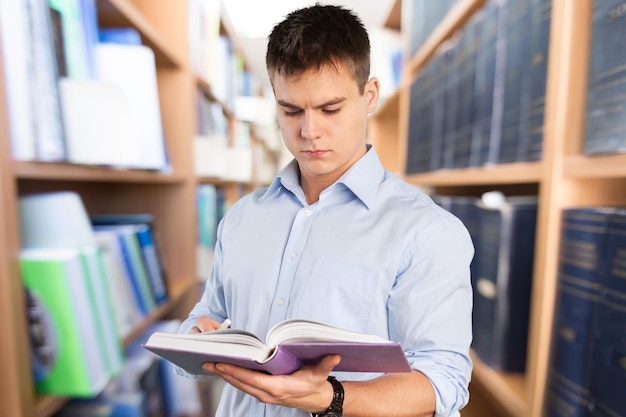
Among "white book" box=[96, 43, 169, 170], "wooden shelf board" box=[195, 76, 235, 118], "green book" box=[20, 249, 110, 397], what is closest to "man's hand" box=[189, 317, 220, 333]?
"green book" box=[20, 249, 110, 397]

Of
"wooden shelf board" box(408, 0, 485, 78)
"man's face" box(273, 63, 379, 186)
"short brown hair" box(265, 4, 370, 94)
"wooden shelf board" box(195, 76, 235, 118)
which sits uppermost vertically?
"wooden shelf board" box(408, 0, 485, 78)

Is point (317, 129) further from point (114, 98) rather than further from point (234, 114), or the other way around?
point (234, 114)

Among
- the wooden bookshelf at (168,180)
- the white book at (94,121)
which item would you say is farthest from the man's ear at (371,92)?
the wooden bookshelf at (168,180)

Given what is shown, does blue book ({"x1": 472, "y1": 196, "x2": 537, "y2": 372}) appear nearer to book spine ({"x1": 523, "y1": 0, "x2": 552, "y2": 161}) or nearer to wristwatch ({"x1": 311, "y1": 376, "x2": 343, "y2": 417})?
book spine ({"x1": 523, "y1": 0, "x2": 552, "y2": 161})

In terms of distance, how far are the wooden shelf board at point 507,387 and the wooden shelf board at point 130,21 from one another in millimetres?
1193

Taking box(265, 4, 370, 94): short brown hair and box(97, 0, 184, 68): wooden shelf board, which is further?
box(97, 0, 184, 68): wooden shelf board

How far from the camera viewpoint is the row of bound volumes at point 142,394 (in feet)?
3.42

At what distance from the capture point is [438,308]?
1.83ft

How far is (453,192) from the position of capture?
5.44 ft

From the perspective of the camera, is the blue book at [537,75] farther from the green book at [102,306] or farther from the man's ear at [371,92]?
A: the green book at [102,306]

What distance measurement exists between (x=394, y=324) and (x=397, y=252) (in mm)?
100

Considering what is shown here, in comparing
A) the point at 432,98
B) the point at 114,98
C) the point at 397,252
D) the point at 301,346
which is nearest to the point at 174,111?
the point at 114,98

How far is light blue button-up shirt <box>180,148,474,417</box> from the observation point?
0.56 meters

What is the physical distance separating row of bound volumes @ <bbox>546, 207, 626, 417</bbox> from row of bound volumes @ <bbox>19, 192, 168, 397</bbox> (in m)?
0.84
